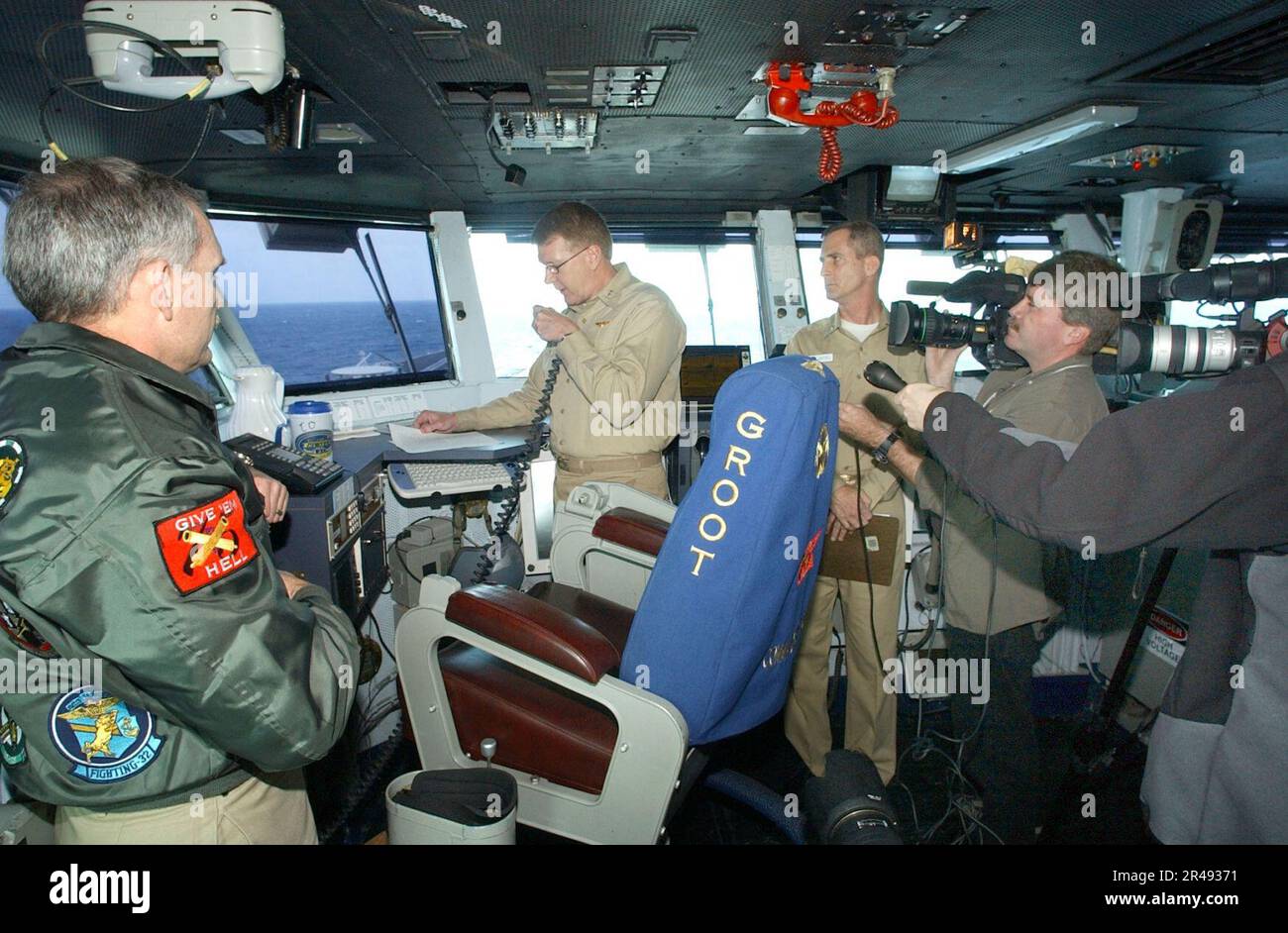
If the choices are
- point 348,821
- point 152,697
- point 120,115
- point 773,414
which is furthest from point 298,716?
point 120,115

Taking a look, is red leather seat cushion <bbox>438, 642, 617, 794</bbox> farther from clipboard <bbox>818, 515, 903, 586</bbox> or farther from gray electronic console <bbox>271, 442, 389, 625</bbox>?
clipboard <bbox>818, 515, 903, 586</bbox>

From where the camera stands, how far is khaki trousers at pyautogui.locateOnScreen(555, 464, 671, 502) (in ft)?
8.04

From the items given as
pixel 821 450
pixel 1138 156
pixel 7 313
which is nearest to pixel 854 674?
pixel 821 450

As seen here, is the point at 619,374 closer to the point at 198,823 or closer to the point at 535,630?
the point at 535,630

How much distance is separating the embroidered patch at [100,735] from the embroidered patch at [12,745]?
3.2 inches

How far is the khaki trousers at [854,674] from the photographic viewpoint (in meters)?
2.46

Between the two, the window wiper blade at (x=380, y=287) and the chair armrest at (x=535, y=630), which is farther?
the window wiper blade at (x=380, y=287)

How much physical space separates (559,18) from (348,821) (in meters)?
2.34

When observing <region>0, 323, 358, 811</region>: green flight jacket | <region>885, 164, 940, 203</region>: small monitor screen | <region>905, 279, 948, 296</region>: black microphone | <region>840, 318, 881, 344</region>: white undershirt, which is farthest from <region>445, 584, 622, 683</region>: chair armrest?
<region>885, 164, 940, 203</region>: small monitor screen

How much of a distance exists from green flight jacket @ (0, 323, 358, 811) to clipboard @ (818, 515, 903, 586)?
1761 millimetres

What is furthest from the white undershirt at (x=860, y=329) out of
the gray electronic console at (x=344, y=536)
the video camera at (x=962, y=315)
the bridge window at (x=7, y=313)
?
the bridge window at (x=7, y=313)

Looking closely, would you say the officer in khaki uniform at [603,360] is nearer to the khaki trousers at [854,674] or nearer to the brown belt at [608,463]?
the brown belt at [608,463]
